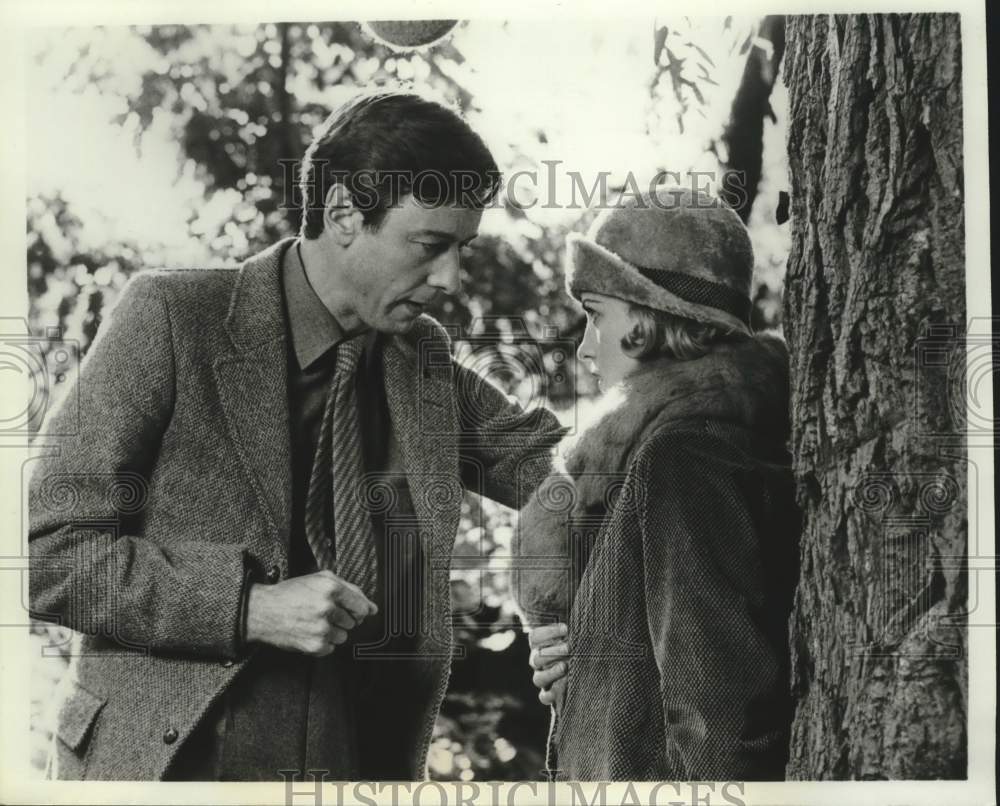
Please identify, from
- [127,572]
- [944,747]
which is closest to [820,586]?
[944,747]

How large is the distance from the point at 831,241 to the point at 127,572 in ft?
6.30

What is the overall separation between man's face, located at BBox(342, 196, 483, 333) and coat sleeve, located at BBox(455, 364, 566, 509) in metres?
0.25

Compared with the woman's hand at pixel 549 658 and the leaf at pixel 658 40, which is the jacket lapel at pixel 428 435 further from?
the leaf at pixel 658 40

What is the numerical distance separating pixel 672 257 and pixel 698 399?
14.3 inches

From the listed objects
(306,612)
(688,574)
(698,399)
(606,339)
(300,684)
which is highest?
(606,339)

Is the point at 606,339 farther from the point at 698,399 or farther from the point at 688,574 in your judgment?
the point at 688,574

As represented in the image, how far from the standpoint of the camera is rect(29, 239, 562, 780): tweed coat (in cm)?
296

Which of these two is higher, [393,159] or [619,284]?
[393,159]

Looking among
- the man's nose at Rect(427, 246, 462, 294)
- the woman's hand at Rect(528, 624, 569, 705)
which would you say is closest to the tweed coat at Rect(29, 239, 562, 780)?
the man's nose at Rect(427, 246, 462, 294)

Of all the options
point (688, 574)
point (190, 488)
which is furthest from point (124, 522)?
point (688, 574)

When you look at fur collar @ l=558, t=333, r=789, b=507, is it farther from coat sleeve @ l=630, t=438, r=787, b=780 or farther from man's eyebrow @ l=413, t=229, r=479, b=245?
man's eyebrow @ l=413, t=229, r=479, b=245

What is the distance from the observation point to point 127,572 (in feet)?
9.75

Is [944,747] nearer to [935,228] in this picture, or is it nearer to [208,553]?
[935,228]

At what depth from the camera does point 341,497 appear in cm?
300
